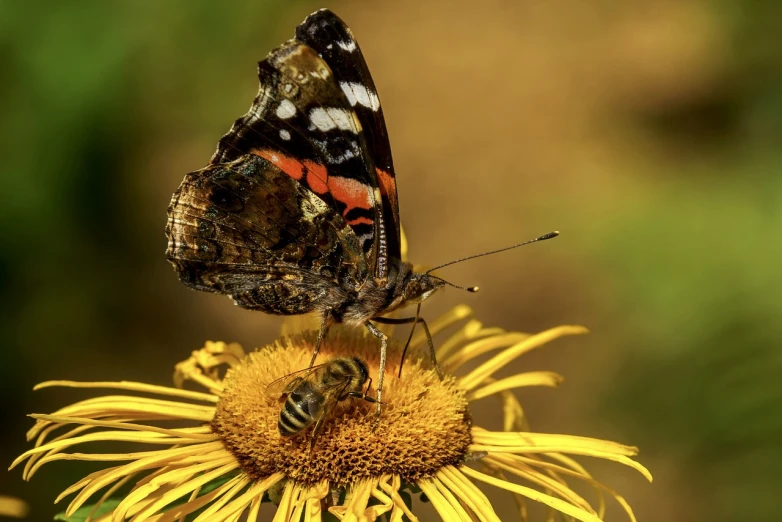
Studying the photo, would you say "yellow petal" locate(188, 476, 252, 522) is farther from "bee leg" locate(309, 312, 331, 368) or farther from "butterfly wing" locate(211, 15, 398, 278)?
"butterfly wing" locate(211, 15, 398, 278)

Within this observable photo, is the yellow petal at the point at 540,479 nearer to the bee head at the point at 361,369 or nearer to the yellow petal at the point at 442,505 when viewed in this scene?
the yellow petal at the point at 442,505

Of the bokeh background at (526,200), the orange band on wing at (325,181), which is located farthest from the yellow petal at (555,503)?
the bokeh background at (526,200)

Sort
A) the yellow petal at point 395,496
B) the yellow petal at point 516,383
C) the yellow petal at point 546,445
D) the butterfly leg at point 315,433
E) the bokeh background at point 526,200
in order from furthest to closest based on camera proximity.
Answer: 1. the bokeh background at point 526,200
2. the yellow petal at point 516,383
3. the yellow petal at point 546,445
4. the butterfly leg at point 315,433
5. the yellow petal at point 395,496

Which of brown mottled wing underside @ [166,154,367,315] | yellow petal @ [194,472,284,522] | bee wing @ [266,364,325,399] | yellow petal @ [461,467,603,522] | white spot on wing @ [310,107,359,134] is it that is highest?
white spot on wing @ [310,107,359,134]

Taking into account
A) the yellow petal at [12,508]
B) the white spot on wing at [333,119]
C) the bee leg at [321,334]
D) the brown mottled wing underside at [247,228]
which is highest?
the white spot on wing at [333,119]

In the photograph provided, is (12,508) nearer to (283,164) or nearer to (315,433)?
(315,433)

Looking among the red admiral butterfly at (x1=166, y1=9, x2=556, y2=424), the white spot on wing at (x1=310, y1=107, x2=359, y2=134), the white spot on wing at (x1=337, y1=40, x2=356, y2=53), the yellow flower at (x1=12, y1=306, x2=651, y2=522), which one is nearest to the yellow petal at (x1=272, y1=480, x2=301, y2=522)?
the yellow flower at (x1=12, y1=306, x2=651, y2=522)
